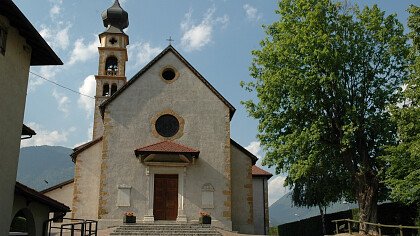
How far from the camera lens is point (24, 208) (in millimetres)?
13492

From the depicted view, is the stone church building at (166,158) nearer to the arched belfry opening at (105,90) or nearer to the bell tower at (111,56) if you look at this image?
the bell tower at (111,56)

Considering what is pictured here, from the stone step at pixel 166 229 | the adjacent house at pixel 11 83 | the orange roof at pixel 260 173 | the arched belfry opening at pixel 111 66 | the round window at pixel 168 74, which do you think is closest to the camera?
the adjacent house at pixel 11 83

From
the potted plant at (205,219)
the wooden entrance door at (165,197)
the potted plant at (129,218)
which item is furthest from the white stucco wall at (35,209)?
the potted plant at (205,219)

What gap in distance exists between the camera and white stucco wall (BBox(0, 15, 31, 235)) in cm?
1191

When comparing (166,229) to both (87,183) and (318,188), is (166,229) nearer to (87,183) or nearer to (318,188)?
(87,183)

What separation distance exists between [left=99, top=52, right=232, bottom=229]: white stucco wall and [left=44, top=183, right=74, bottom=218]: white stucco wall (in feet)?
14.6

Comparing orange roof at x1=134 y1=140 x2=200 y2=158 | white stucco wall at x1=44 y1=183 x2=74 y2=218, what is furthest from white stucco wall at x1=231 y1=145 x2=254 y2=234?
white stucco wall at x1=44 y1=183 x2=74 y2=218

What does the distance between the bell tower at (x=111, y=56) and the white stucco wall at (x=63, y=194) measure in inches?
419

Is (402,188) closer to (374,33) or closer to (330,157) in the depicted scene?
(330,157)

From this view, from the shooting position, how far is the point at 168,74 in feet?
85.6

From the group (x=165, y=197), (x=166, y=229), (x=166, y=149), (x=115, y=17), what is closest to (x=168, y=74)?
(x=166, y=149)

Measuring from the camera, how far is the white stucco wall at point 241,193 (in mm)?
24969

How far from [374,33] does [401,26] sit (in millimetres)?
1396

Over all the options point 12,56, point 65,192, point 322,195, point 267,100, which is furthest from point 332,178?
point 12,56
